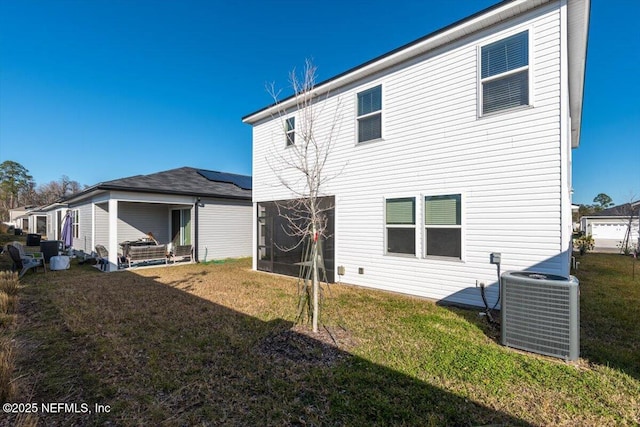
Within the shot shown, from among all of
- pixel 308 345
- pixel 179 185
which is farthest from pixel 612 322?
pixel 179 185

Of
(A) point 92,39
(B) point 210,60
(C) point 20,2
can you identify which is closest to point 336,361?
(C) point 20,2

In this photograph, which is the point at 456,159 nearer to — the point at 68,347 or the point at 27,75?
the point at 68,347

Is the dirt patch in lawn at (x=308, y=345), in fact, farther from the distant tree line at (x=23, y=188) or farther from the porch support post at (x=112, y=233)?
the distant tree line at (x=23, y=188)

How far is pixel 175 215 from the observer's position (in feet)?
47.1

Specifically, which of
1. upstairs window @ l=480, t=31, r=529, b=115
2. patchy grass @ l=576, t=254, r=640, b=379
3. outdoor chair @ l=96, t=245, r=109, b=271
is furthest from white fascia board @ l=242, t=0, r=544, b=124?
outdoor chair @ l=96, t=245, r=109, b=271

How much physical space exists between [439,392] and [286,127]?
333 inches

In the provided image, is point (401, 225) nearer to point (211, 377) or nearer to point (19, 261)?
point (211, 377)

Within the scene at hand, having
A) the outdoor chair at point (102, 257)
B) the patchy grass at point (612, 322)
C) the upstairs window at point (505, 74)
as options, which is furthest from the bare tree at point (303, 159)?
the outdoor chair at point (102, 257)

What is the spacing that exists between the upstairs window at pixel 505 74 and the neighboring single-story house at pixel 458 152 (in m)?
0.02

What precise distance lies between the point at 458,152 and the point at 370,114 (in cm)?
260

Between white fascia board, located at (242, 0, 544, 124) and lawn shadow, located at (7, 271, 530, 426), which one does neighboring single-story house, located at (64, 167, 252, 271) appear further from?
lawn shadow, located at (7, 271, 530, 426)

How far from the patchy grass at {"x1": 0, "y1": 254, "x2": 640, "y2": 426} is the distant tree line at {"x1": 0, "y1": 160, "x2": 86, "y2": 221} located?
48162mm

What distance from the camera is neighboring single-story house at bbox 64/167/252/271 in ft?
38.7

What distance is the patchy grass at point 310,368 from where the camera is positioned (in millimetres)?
2441
